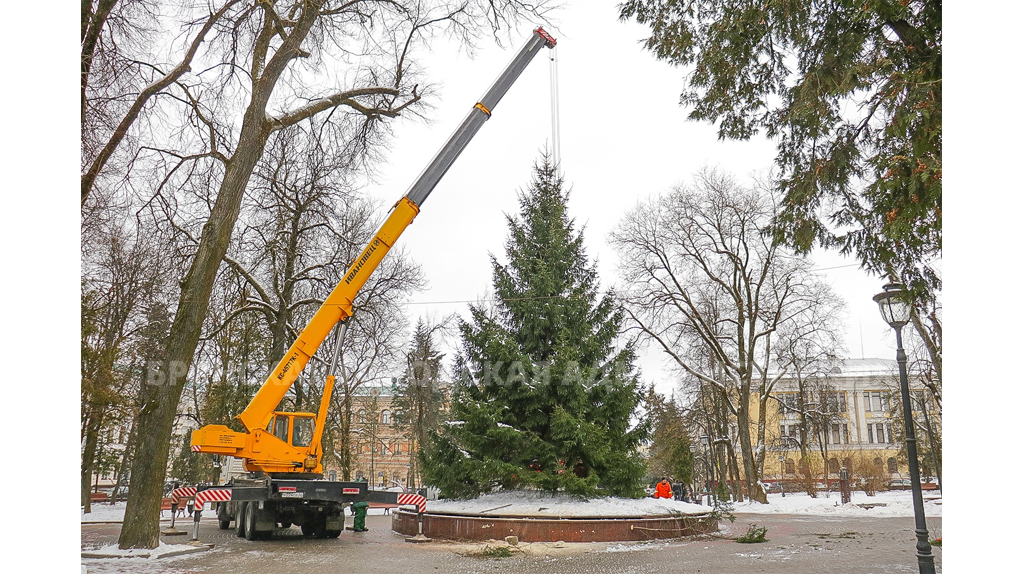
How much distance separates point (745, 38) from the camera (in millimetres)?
7691

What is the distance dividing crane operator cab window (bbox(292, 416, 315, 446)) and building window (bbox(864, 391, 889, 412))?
1759cm

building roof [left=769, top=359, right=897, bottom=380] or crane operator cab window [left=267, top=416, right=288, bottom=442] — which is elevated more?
building roof [left=769, top=359, right=897, bottom=380]

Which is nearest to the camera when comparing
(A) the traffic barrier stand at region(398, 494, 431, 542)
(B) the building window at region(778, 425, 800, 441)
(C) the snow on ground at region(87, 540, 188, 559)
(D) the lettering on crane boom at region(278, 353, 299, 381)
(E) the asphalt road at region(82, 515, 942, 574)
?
(E) the asphalt road at region(82, 515, 942, 574)

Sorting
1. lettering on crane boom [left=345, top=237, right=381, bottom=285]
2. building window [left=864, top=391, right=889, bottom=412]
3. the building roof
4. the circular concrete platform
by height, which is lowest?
the circular concrete platform

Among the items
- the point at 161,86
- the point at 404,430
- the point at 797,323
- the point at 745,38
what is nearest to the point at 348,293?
the point at 161,86

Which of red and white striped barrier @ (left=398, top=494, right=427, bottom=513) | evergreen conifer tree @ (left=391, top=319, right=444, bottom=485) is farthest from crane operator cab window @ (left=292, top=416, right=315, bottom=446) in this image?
evergreen conifer tree @ (left=391, top=319, right=444, bottom=485)

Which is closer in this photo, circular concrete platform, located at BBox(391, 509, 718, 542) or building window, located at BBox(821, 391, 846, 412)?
circular concrete platform, located at BBox(391, 509, 718, 542)

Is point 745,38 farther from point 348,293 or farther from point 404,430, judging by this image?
point 404,430

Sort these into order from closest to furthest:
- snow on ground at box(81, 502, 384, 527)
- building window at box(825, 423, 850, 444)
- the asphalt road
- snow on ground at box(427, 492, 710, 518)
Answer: the asphalt road < snow on ground at box(427, 492, 710, 518) < snow on ground at box(81, 502, 384, 527) < building window at box(825, 423, 850, 444)

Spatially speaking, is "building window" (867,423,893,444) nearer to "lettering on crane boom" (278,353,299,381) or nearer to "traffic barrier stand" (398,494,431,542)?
"traffic barrier stand" (398,494,431,542)

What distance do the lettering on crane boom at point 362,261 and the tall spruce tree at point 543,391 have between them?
10.9ft

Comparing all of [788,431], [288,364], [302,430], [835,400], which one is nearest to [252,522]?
[302,430]

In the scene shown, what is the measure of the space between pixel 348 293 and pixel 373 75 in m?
5.01

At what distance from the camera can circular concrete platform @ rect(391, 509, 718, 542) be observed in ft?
39.5
